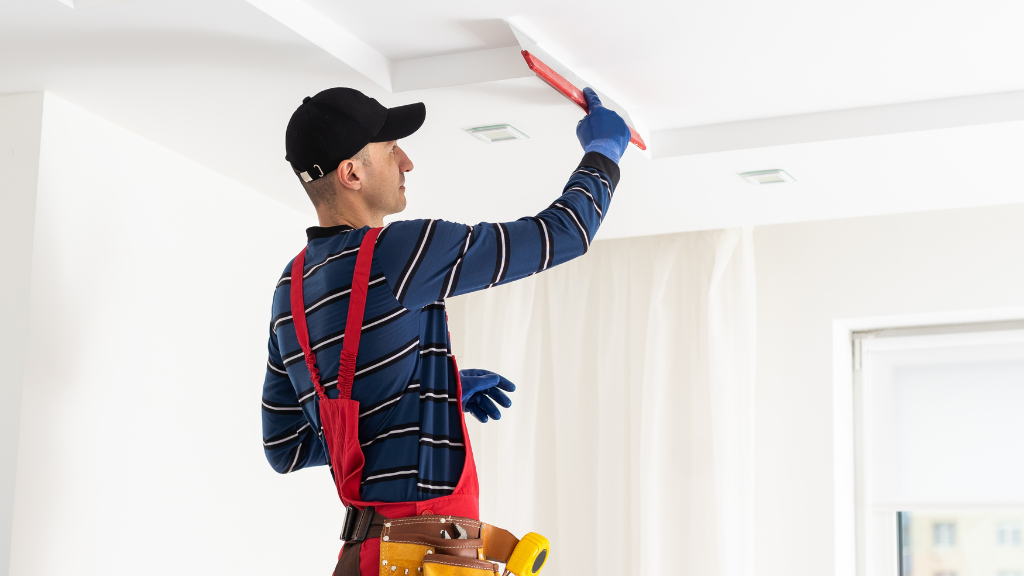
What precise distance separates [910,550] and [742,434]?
69 centimetres

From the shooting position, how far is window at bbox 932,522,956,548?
320 cm

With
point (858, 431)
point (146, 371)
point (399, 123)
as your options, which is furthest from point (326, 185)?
point (858, 431)

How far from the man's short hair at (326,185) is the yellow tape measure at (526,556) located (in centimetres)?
59

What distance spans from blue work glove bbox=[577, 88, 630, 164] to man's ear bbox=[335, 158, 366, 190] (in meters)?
0.41

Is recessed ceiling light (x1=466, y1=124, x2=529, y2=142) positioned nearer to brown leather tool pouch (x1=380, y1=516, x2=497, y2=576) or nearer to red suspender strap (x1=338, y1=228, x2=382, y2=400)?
red suspender strap (x1=338, y1=228, x2=382, y2=400)

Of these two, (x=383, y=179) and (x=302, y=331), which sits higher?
(x=383, y=179)

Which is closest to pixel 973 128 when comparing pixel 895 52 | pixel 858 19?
pixel 895 52

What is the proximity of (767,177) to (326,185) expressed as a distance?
4.29ft

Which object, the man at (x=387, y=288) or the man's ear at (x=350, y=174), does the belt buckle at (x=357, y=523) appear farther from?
the man's ear at (x=350, y=174)

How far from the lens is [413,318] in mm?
1474

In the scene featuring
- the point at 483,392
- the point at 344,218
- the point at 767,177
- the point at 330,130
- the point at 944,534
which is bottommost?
the point at 944,534

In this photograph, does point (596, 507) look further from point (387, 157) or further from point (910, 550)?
point (387, 157)

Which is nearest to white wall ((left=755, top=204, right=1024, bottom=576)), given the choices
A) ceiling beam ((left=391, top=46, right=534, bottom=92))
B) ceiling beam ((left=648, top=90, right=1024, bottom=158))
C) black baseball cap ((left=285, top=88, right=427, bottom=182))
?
ceiling beam ((left=648, top=90, right=1024, bottom=158))

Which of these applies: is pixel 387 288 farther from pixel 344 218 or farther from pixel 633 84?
pixel 633 84
